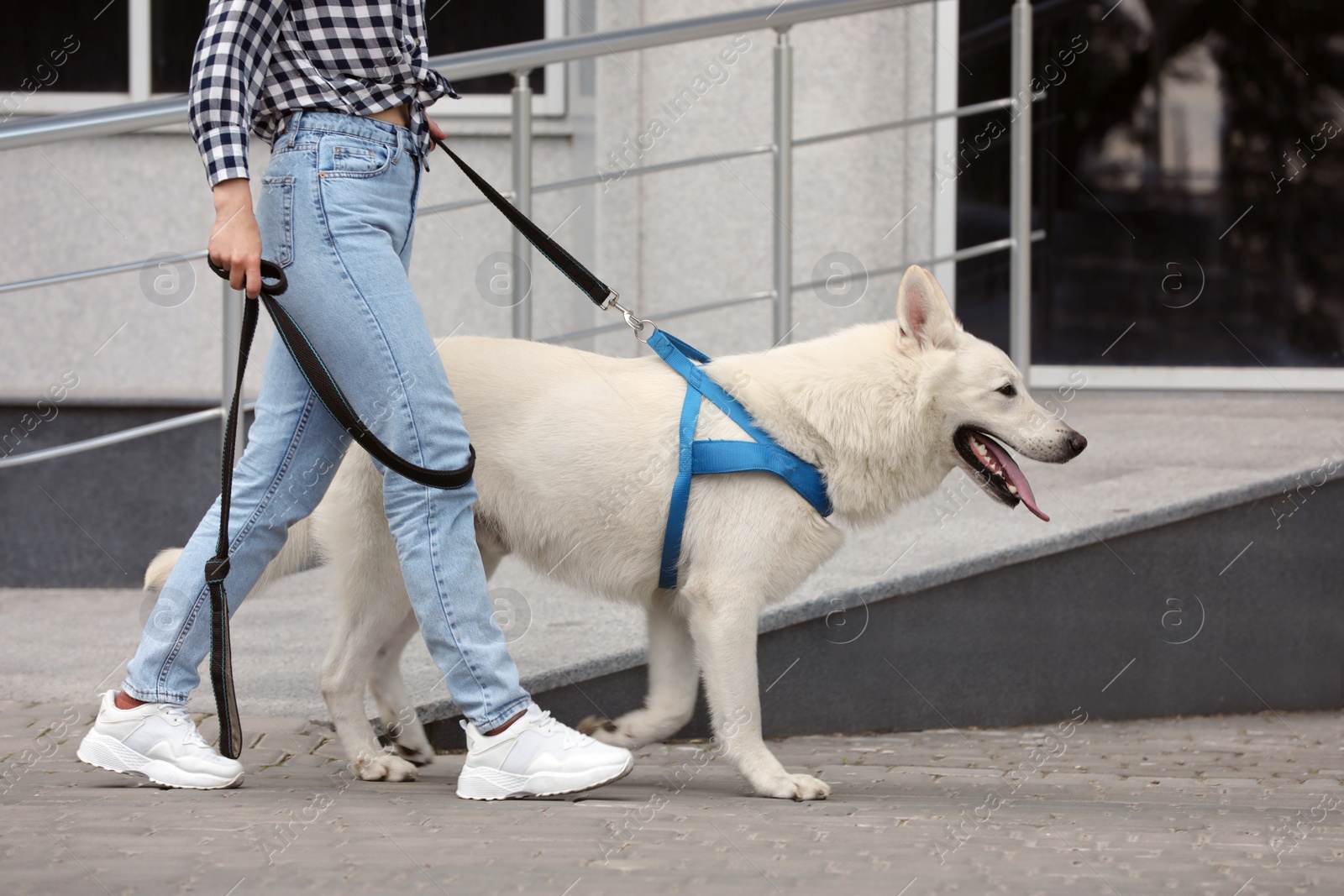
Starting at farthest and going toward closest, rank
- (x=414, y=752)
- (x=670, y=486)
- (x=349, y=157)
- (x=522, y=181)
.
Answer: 1. (x=522, y=181)
2. (x=414, y=752)
3. (x=670, y=486)
4. (x=349, y=157)

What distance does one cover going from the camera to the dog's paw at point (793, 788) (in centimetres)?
296

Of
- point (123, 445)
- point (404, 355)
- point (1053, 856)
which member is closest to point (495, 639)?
point (404, 355)

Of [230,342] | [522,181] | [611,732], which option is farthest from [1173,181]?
[611,732]

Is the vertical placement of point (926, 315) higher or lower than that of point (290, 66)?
lower

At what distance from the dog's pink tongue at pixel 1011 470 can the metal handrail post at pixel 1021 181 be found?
6.77ft

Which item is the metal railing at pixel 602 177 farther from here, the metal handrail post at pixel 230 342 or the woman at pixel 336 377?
the woman at pixel 336 377

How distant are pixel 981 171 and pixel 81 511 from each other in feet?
14.0

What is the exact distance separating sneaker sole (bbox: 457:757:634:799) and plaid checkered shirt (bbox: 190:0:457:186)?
1237 mm

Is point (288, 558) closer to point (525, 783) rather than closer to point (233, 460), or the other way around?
point (233, 460)

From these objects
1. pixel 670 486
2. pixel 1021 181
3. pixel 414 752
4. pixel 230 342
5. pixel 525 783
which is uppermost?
pixel 1021 181

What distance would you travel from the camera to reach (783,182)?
4.92 meters

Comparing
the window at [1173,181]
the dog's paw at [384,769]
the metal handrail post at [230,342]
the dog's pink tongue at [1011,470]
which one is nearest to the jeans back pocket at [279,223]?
the dog's paw at [384,769]

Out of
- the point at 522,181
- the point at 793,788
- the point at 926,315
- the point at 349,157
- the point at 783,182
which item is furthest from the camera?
the point at 783,182

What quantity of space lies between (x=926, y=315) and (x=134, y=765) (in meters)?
1.94
